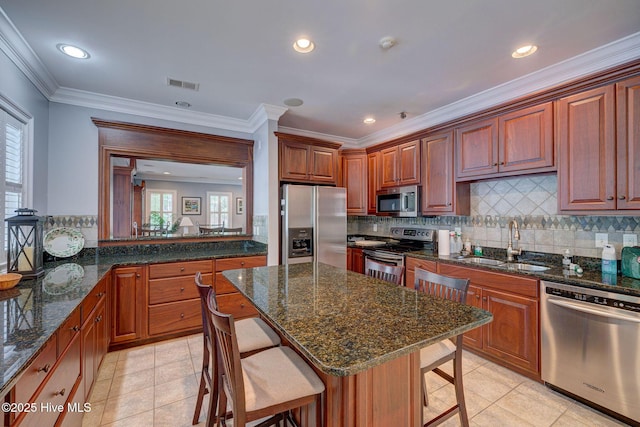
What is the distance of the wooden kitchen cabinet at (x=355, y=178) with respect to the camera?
167 inches

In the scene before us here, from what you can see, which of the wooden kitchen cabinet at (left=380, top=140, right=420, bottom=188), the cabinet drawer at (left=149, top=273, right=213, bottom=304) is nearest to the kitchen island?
the cabinet drawer at (left=149, top=273, right=213, bottom=304)

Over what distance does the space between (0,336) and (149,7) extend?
1897mm

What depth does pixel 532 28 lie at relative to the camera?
1.88m

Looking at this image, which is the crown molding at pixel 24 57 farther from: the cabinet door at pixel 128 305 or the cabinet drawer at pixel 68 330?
the cabinet drawer at pixel 68 330

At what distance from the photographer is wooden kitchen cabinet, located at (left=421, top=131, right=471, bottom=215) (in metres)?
3.13

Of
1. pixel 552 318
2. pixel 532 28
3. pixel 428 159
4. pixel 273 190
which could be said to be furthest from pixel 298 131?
pixel 552 318

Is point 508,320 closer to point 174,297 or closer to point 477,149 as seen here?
point 477,149

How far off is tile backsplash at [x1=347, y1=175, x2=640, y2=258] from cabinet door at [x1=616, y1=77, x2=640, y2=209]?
403mm

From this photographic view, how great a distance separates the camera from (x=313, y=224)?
350 cm

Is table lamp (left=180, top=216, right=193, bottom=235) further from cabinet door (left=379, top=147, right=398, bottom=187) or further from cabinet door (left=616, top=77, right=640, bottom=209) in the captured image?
cabinet door (left=616, top=77, right=640, bottom=209)

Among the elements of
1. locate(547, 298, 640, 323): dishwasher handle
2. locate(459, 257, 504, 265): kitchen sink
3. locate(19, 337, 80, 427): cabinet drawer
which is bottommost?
locate(19, 337, 80, 427): cabinet drawer

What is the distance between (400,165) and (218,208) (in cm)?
561

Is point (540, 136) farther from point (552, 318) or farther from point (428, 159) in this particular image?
point (552, 318)

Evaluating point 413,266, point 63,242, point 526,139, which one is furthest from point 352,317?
point 63,242
